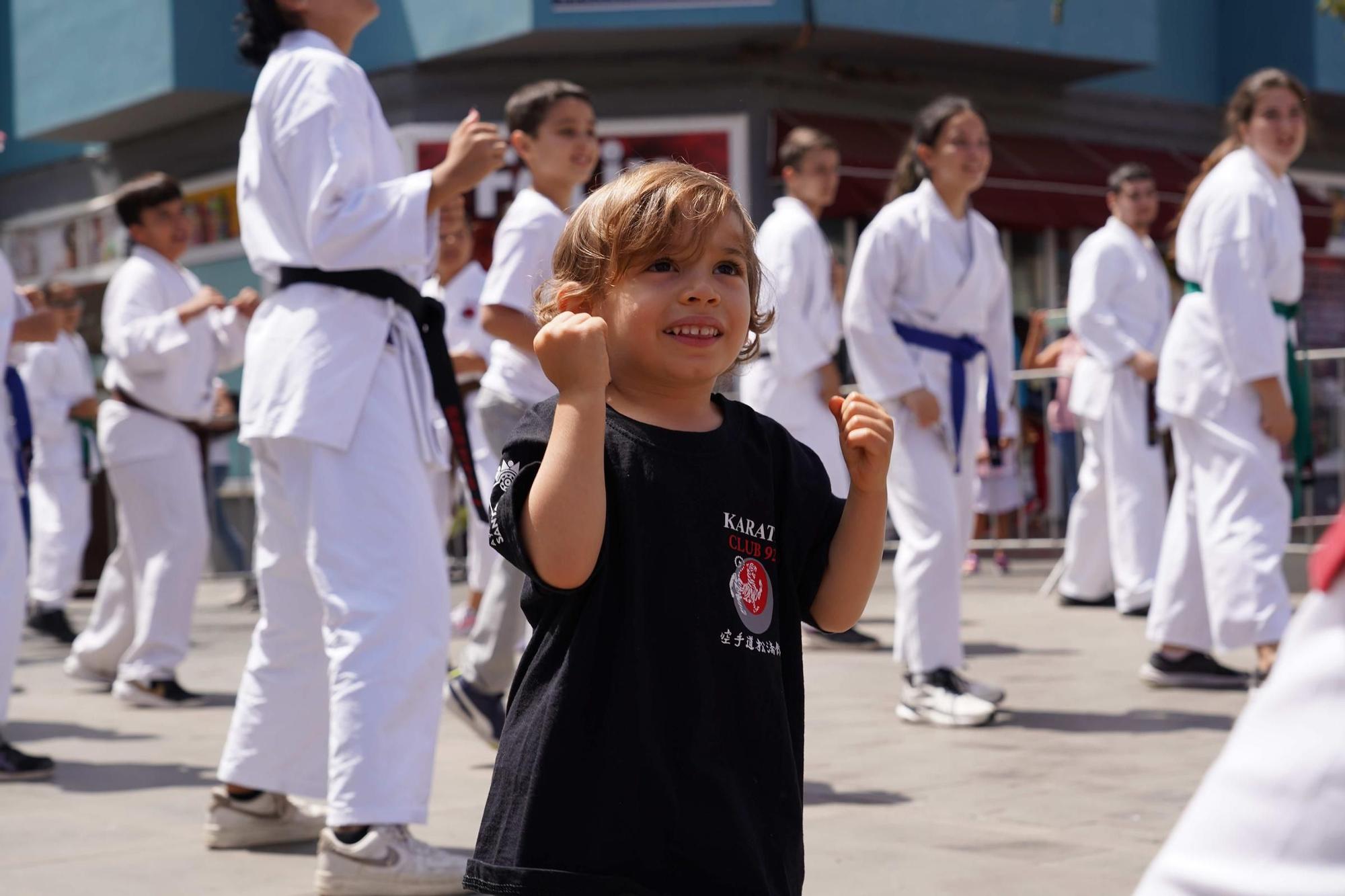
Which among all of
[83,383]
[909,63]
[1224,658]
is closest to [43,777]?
[1224,658]

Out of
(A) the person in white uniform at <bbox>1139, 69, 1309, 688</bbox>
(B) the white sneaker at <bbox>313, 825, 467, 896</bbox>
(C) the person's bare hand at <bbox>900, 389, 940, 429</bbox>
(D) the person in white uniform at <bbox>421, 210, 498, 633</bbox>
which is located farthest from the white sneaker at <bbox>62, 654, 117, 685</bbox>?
(A) the person in white uniform at <bbox>1139, 69, 1309, 688</bbox>

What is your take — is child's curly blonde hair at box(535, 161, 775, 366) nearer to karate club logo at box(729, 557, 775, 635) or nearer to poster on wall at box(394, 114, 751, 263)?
karate club logo at box(729, 557, 775, 635)

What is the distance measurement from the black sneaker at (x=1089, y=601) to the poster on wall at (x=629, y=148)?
7.09 meters

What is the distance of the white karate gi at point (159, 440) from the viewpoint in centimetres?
711

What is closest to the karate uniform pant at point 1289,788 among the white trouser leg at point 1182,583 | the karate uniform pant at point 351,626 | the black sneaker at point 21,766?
the karate uniform pant at point 351,626

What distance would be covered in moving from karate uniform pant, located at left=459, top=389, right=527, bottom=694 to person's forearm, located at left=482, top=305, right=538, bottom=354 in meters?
0.24

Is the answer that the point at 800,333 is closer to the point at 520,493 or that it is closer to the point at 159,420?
the point at 159,420

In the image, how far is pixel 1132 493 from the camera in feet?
31.2

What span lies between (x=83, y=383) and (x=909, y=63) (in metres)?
9.12

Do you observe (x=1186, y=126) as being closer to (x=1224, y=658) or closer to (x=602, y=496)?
(x=1224, y=658)

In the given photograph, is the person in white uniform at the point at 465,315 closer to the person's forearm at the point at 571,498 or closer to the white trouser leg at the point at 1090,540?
the white trouser leg at the point at 1090,540

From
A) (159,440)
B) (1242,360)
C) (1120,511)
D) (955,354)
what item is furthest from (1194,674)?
(159,440)

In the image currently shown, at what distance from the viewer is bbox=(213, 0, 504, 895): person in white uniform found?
3.84 m

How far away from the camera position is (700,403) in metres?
2.53
